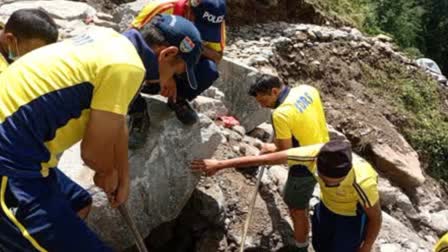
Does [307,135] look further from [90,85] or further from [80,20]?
[80,20]

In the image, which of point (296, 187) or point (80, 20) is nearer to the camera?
point (296, 187)

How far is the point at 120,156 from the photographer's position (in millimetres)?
2877

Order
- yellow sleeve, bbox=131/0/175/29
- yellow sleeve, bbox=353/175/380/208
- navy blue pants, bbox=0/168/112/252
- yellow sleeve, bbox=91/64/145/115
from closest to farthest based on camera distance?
yellow sleeve, bbox=91/64/145/115
navy blue pants, bbox=0/168/112/252
yellow sleeve, bbox=353/175/380/208
yellow sleeve, bbox=131/0/175/29

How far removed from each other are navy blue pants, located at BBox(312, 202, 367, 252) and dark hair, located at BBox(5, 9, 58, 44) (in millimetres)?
2269

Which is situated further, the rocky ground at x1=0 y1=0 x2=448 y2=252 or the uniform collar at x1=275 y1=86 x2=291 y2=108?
the uniform collar at x1=275 y1=86 x2=291 y2=108

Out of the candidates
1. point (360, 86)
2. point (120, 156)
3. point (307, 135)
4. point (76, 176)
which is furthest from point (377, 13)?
point (120, 156)

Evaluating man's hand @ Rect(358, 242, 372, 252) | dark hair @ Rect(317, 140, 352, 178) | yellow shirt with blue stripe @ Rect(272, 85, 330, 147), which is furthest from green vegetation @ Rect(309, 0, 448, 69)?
dark hair @ Rect(317, 140, 352, 178)

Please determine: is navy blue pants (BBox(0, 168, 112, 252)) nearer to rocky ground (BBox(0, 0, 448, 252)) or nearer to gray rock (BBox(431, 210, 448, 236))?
rocky ground (BBox(0, 0, 448, 252))

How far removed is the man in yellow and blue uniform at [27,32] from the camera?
11.7ft

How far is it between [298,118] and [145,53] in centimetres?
201

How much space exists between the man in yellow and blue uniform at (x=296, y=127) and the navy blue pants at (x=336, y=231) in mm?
145

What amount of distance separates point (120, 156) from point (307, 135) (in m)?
2.11

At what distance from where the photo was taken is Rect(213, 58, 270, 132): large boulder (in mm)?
6664

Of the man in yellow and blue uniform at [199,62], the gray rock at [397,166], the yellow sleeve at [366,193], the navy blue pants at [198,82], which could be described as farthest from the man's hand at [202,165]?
the gray rock at [397,166]
